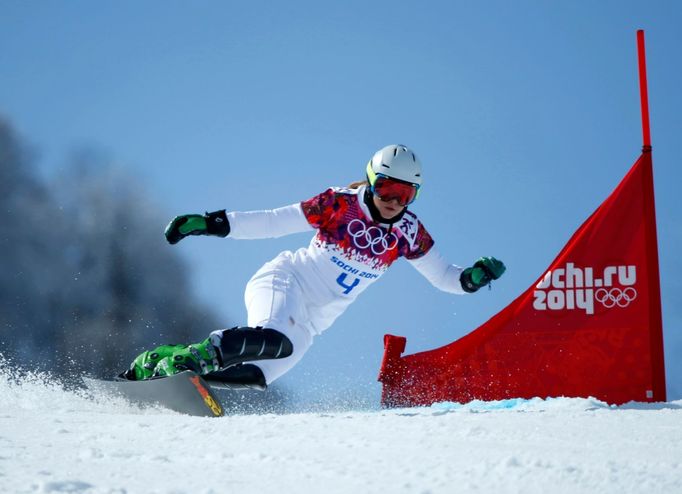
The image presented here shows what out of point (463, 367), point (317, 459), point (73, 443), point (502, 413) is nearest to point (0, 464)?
point (73, 443)

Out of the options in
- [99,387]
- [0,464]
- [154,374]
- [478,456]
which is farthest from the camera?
[99,387]

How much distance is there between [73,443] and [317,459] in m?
1.05

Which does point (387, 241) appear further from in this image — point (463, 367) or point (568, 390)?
point (568, 390)

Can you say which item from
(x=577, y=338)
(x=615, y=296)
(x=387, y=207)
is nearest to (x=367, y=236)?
(x=387, y=207)

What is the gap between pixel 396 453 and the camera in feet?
9.84

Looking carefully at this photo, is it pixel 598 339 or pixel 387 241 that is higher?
pixel 387 241

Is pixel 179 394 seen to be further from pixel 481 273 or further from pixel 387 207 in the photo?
pixel 481 273

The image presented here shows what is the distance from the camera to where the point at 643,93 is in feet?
24.8

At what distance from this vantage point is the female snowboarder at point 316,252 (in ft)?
17.8

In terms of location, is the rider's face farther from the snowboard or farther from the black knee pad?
the snowboard

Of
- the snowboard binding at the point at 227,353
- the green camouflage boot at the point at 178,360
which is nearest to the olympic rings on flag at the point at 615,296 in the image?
the snowboard binding at the point at 227,353

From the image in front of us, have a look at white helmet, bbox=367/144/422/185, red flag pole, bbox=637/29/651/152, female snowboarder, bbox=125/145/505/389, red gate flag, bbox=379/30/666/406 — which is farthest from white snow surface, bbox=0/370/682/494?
red flag pole, bbox=637/29/651/152

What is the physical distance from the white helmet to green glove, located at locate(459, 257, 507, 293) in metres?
0.85

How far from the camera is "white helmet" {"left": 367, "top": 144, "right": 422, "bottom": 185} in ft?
18.7
